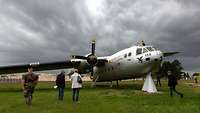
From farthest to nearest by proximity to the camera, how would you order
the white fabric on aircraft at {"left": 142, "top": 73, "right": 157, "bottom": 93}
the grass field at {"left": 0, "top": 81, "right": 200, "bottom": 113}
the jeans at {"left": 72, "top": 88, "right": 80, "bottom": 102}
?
the white fabric on aircraft at {"left": 142, "top": 73, "right": 157, "bottom": 93} → the jeans at {"left": 72, "top": 88, "right": 80, "bottom": 102} → the grass field at {"left": 0, "top": 81, "right": 200, "bottom": 113}

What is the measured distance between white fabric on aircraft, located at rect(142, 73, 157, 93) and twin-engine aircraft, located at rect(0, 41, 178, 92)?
713mm

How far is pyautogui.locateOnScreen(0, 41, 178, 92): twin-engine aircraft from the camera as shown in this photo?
103ft

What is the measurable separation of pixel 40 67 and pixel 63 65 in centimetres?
281

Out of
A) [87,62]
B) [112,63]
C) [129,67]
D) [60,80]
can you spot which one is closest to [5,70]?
[87,62]

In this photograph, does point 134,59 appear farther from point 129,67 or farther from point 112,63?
point 112,63

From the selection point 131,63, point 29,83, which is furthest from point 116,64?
point 29,83

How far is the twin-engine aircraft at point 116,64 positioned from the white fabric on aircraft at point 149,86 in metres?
0.71

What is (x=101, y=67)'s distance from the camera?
3906 cm

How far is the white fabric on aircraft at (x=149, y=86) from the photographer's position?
96.4 feet

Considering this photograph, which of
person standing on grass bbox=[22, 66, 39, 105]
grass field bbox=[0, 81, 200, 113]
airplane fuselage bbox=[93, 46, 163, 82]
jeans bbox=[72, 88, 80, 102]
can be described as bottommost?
grass field bbox=[0, 81, 200, 113]

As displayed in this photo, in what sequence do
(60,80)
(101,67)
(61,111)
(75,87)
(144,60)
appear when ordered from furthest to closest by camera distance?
(101,67)
(144,60)
(60,80)
(75,87)
(61,111)

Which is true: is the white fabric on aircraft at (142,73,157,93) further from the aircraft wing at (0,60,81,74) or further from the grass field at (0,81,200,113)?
the aircraft wing at (0,60,81,74)

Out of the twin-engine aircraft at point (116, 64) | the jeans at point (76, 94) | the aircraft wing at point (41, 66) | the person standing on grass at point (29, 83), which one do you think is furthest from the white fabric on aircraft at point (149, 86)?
the person standing on grass at point (29, 83)

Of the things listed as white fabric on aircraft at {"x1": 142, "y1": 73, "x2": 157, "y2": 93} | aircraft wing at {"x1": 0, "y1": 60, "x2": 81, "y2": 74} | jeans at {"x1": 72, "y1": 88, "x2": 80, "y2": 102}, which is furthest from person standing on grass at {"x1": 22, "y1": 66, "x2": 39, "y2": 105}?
aircraft wing at {"x1": 0, "y1": 60, "x2": 81, "y2": 74}
